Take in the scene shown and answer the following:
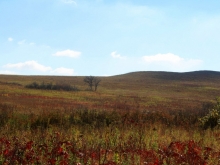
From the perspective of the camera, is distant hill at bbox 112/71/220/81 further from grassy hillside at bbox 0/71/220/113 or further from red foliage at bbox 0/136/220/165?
red foliage at bbox 0/136/220/165

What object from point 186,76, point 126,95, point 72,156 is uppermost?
→ point 186,76

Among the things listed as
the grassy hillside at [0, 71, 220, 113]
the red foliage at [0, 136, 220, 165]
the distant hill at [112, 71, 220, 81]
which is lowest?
the grassy hillside at [0, 71, 220, 113]

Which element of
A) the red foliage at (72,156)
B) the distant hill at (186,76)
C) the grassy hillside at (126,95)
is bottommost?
the grassy hillside at (126,95)

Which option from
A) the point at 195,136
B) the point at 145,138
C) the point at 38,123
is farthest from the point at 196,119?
the point at 38,123

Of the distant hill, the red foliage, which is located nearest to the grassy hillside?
the distant hill

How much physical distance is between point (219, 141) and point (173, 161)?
3.61m

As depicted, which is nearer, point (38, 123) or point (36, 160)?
point (36, 160)

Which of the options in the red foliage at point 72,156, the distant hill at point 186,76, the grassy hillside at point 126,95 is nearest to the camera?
the red foliage at point 72,156

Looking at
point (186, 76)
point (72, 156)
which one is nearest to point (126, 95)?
point (72, 156)

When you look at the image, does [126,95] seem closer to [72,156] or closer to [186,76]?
[72,156]

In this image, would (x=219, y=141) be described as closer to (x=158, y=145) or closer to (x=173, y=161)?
(x=158, y=145)

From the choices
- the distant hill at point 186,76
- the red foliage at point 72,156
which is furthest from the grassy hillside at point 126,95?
the red foliage at point 72,156

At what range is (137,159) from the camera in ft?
21.3

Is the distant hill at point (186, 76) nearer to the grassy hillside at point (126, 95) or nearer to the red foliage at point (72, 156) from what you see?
the grassy hillside at point (126, 95)
